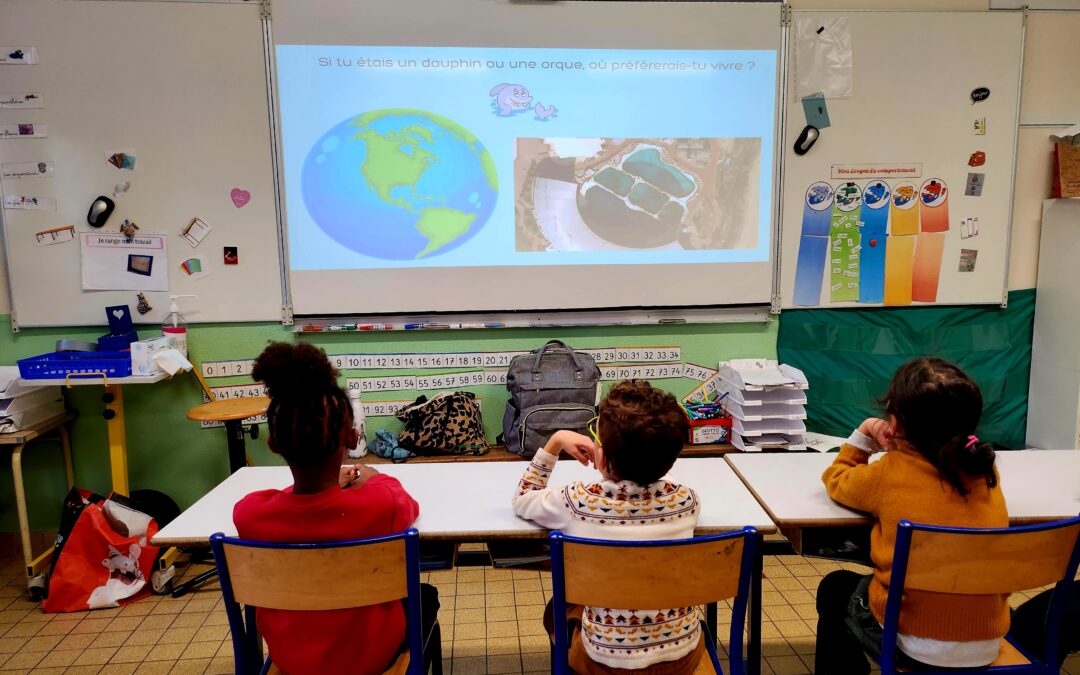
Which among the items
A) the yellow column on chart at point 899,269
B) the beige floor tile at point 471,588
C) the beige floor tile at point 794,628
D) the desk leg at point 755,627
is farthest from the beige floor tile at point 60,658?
the yellow column on chart at point 899,269

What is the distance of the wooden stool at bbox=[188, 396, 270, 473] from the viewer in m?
2.62

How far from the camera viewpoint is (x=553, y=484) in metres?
1.75

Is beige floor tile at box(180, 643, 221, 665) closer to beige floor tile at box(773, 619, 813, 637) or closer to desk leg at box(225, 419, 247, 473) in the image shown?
desk leg at box(225, 419, 247, 473)

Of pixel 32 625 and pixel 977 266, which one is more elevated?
pixel 977 266

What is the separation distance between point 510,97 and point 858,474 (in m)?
2.19

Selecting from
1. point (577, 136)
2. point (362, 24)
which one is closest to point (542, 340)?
point (577, 136)

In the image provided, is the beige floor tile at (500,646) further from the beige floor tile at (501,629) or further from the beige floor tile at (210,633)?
the beige floor tile at (210,633)

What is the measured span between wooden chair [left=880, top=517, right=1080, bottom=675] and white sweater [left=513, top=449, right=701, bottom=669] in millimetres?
408

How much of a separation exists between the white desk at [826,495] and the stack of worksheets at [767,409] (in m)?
0.94

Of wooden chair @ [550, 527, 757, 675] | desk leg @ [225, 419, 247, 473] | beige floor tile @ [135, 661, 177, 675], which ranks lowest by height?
beige floor tile @ [135, 661, 177, 675]

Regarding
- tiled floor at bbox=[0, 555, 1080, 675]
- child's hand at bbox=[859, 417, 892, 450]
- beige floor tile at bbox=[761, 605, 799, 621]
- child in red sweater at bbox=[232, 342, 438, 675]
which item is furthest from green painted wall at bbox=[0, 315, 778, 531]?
child in red sweater at bbox=[232, 342, 438, 675]

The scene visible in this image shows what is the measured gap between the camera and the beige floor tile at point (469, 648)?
2262 mm

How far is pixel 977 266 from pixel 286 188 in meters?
3.31

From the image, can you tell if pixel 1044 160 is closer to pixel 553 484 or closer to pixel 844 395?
pixel 844 395
